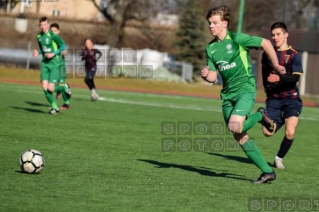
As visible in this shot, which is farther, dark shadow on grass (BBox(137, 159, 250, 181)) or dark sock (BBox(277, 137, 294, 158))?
dark sock (BBox(277, 137, 294, 158))

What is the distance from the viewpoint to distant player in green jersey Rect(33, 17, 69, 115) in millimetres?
15992

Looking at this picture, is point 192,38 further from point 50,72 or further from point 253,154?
point 253,154

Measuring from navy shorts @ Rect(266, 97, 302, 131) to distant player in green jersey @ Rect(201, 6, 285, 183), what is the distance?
2098 mm

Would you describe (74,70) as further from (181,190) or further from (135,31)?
(181,190)

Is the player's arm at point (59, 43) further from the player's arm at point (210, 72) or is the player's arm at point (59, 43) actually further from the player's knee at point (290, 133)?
the player's arm at point (210, 72)

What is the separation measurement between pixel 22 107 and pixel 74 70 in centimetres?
2127

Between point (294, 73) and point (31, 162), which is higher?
point (294, 73)

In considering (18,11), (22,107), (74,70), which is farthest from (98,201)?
(18,11)

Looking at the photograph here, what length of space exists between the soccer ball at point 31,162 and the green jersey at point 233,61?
2367 millimetres

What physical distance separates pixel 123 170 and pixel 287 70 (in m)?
3.15

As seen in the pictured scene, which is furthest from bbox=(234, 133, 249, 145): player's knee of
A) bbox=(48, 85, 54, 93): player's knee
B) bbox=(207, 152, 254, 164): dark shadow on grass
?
bbox=(48, 85, 54, 93): player's knee

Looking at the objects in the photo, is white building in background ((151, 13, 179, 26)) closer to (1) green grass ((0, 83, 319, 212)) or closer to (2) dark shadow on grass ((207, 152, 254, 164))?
(1) green grass ((0, 83, 319, 212))

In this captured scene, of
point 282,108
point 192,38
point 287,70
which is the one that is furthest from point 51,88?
point 192,38

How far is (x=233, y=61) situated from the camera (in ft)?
28.2
